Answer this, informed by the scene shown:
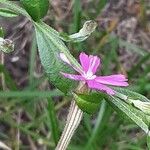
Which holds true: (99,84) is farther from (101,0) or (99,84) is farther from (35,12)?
(101,0)

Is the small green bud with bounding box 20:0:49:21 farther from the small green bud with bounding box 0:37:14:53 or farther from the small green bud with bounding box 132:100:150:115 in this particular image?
the small green bud with bounding box 132:100:150:115

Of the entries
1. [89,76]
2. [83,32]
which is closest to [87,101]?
[89,76]

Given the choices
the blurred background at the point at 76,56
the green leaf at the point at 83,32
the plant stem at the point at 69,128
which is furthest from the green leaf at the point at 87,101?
the blurred background at the point at 76,56

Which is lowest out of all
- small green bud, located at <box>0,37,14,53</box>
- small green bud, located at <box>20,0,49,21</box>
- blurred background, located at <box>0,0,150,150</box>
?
blurred background, located at <box>0,0,150,150</box>

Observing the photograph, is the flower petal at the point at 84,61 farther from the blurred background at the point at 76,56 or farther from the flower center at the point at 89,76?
the blurred background at the point at 76,56

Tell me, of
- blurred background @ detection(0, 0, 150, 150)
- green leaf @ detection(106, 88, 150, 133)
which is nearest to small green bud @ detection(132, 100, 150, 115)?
green leaf @ detection(106, 88, 150, 133)

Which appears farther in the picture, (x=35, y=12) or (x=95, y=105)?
(x=35, y=12)

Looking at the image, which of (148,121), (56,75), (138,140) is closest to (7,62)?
(138,140)
